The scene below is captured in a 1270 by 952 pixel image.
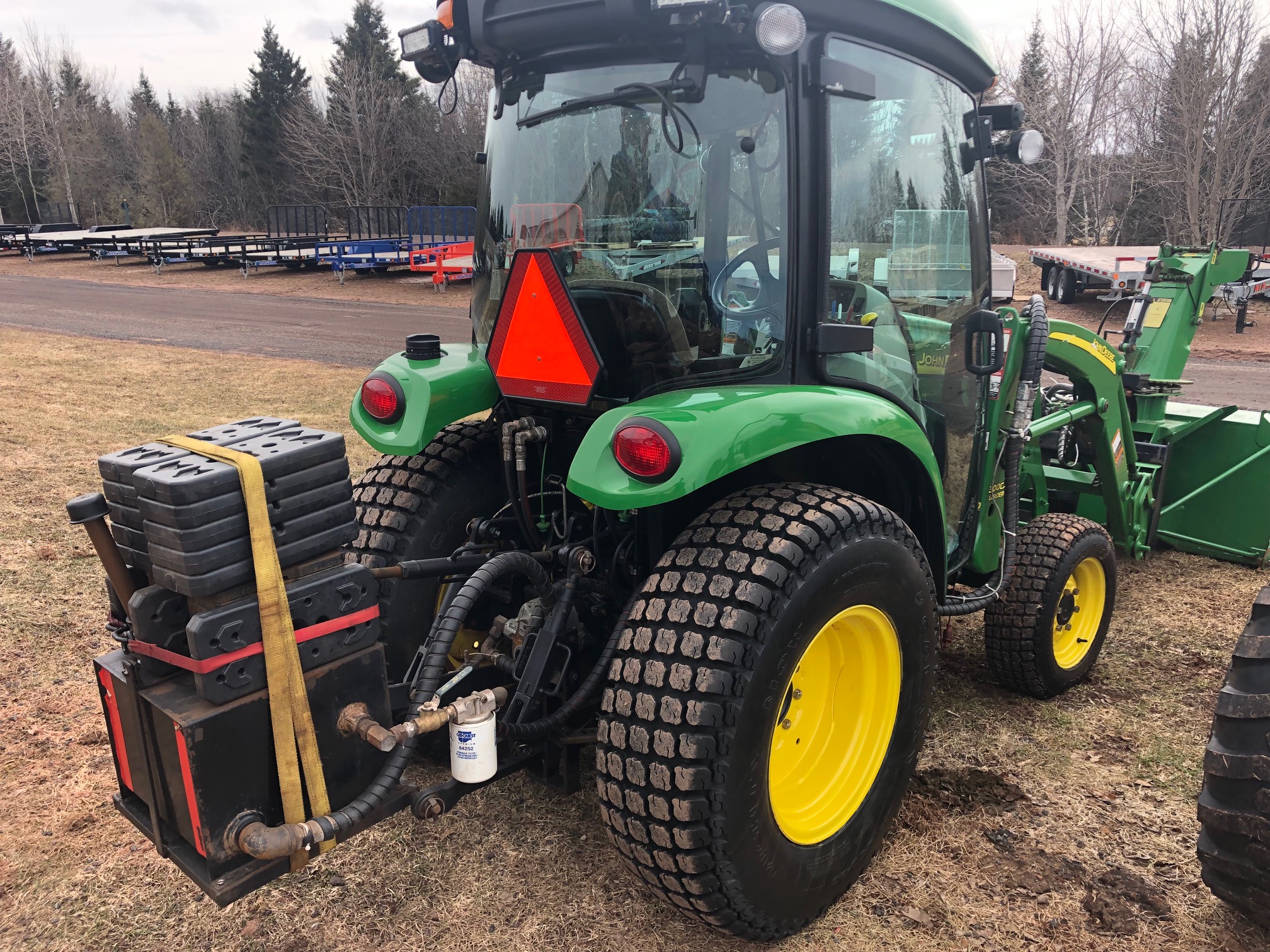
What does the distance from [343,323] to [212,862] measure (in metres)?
16.0

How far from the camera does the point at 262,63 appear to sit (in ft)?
152

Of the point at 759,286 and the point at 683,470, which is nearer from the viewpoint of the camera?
the point at 683,470

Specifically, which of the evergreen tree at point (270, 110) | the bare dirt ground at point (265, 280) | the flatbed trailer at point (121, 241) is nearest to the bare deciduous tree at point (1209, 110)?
the bare dirt ground at point (265, 280)

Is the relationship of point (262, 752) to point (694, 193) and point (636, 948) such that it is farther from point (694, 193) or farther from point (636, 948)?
point (694, 193)

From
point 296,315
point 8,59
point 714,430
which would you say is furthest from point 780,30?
point 8,59

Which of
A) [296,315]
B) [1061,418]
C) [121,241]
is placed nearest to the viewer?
[1061,418]

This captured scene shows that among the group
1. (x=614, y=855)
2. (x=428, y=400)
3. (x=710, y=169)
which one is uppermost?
(x=710, y=169)

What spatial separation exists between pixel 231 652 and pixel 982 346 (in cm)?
261

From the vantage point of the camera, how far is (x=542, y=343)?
8.42 feet

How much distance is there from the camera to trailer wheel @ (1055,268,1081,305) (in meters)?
17.8

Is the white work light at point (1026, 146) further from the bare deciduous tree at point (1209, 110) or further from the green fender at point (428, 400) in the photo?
the bare deciduous tree at point (1209, 110)

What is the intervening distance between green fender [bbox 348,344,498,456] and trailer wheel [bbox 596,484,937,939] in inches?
37.5

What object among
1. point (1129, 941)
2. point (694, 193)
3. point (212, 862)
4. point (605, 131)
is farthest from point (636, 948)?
point (605, 131)

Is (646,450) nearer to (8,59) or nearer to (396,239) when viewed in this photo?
(396,239)
